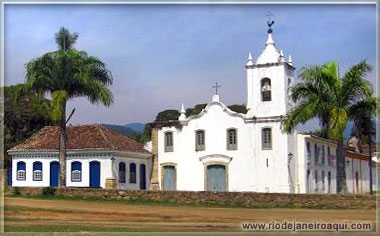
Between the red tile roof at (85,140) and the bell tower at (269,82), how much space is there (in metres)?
8.00

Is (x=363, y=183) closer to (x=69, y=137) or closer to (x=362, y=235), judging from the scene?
(x=69, y=137)

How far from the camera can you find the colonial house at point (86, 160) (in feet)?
125

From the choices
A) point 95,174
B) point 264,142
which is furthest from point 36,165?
point 264,142

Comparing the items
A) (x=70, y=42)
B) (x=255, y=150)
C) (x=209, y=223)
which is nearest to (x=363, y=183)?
(x=255, y=150)

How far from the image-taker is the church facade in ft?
121

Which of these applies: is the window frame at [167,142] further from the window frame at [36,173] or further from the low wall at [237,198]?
the low wall at [237,198]

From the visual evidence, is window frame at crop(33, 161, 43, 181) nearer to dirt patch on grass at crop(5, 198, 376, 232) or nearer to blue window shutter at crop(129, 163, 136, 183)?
blue window shutter at crop(129, 163, 136, 183)

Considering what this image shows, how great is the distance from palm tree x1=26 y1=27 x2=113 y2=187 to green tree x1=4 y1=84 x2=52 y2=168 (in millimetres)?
13188

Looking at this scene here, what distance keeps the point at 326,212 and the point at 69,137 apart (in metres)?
21.9

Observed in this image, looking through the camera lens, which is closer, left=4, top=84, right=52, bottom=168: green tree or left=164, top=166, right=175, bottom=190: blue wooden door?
left=164, top=166, right=175, bottom=190: blue wooden door

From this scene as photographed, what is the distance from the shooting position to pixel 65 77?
3175 cm

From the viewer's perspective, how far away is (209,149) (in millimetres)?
38531

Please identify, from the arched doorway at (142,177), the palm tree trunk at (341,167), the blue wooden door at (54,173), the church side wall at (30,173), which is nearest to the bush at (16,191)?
the blue wooden door at (54,173)

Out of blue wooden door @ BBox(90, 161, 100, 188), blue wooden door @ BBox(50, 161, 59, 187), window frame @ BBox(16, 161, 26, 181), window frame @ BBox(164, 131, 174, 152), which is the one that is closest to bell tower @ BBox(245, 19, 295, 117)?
window frame @ BBox(164, 131, 174, 152)
